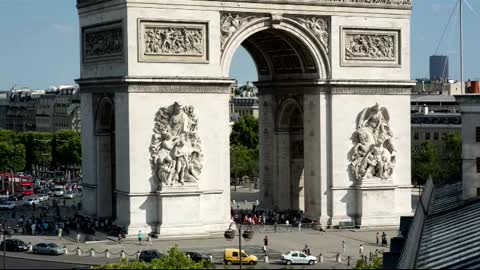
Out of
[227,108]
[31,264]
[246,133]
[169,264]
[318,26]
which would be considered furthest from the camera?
[246,133]

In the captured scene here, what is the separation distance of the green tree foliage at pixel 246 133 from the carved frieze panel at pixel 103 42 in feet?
199

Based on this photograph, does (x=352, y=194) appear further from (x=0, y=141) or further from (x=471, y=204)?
(x=0, y=141)

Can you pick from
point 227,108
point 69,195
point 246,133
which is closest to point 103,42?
point 227,108

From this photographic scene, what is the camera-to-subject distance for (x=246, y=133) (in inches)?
4783

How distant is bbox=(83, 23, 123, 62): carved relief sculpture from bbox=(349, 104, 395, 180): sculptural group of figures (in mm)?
14276

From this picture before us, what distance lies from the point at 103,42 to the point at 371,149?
631 inches

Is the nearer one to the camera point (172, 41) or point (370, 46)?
point (172, 41)

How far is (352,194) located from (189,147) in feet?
34.0

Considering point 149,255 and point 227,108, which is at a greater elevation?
point 227,108

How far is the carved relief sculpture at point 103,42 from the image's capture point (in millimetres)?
56406

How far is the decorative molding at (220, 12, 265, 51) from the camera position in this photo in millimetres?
57562

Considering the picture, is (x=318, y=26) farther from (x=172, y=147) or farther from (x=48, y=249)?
(x=48, y=249)

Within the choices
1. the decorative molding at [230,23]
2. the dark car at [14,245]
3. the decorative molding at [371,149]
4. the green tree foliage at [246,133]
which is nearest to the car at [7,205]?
the dark car at [14,245]

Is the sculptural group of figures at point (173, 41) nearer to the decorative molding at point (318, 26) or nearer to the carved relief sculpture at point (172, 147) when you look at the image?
the carved relief sculpture at point (172, 147)
